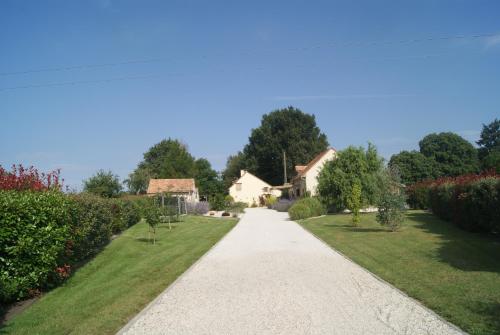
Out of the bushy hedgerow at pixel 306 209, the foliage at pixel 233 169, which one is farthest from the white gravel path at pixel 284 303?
the foliage at pixel 233 169

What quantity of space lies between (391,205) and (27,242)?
14263 mm

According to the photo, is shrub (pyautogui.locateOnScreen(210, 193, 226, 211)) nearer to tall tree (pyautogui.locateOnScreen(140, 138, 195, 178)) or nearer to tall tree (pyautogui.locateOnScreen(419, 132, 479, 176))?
tall tree (pyautogui.locateOnScreen(140, 138, 195, 178))

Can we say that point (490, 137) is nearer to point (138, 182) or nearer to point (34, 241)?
point (138, 182)

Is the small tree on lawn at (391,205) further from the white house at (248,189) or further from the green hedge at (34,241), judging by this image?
the white house at (248,189)

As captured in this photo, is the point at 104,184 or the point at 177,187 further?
the point at 177,187

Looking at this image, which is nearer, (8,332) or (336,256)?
(8,332)

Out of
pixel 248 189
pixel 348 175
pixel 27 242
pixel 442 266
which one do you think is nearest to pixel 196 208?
pixel 348 175

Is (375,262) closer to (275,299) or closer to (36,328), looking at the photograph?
(275,299)

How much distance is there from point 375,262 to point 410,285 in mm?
3078

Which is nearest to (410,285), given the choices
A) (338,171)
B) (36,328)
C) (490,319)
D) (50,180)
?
(490,319)

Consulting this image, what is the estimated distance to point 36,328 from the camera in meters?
6.80

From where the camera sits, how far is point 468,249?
1195 cm

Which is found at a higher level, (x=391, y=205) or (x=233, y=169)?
(x=233, y=169)

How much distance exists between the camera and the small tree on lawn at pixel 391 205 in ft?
59.7
